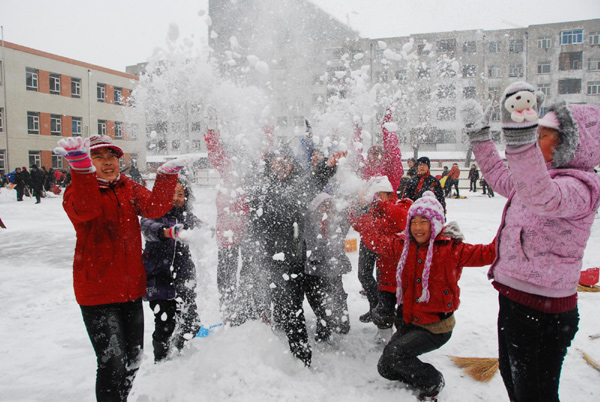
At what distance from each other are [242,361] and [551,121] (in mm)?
2362

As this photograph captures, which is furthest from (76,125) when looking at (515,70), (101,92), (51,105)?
(515,70)

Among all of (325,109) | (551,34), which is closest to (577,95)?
(551,34)

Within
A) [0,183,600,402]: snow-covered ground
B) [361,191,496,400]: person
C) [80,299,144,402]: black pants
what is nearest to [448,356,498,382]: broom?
[0,183,600,402]: snow-covered ground

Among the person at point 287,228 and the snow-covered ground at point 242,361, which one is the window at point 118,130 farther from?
the person at point 287,228

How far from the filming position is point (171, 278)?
2.98 meters

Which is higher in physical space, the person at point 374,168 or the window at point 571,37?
the window at point 571,37

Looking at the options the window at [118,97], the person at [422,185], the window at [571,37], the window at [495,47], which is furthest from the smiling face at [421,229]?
the window at [571,37]

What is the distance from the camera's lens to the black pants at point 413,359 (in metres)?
2.52

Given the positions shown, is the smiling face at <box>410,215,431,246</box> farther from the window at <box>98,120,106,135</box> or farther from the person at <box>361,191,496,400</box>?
the window at <box>98,120,106,135</box>

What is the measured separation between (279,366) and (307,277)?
31.4 inches

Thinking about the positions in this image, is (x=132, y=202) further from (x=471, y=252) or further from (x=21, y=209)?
(x=21, y=209)

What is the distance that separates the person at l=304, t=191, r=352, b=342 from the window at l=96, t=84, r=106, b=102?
118 feet

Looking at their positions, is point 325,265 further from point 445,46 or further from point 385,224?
point 445,46

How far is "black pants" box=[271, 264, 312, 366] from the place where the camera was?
2.98 metres
